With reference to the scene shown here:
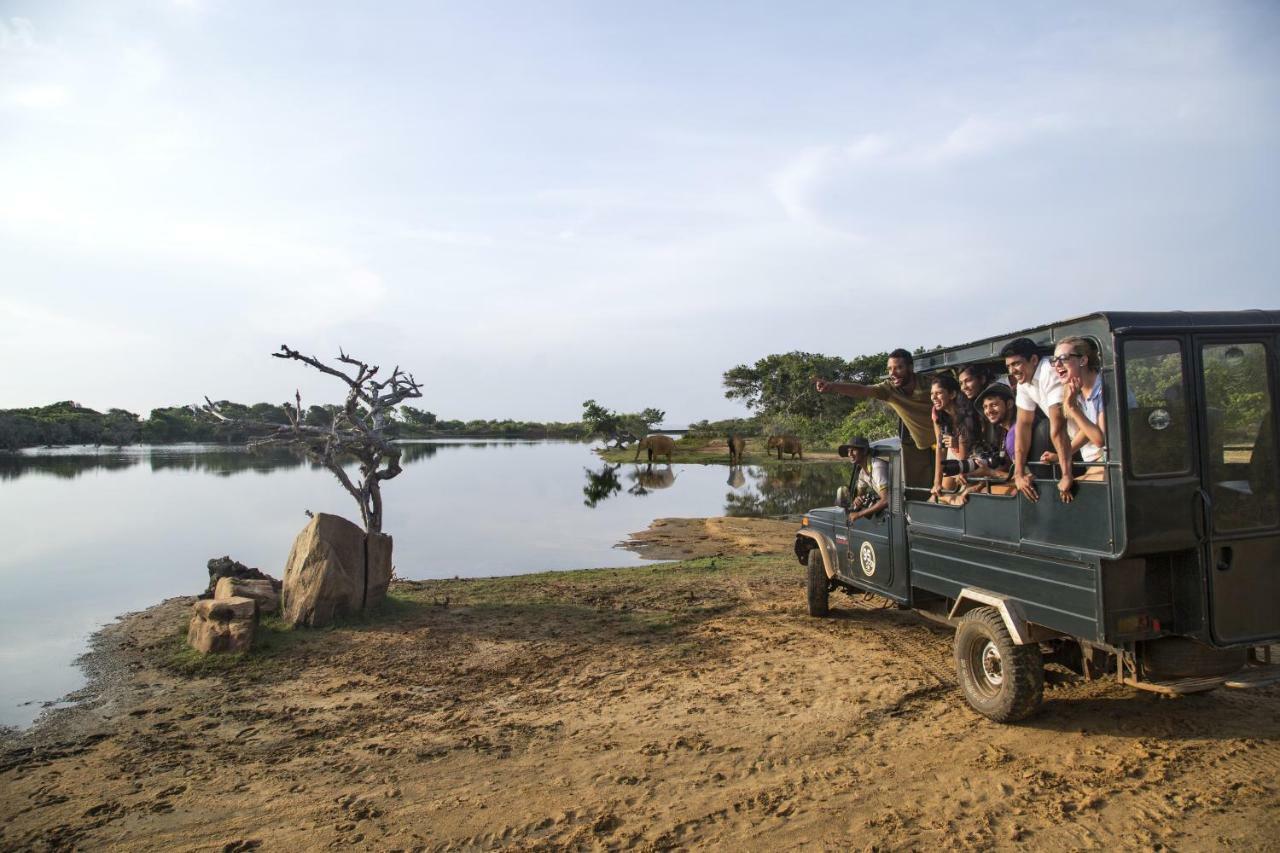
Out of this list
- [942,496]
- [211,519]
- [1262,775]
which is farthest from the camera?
Result: [211,519]

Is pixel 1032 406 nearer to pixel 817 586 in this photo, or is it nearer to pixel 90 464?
pixel 817 586

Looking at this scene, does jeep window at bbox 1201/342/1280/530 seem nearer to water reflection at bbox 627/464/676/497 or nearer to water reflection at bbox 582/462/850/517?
water reflection at bbox 582/462/850/517

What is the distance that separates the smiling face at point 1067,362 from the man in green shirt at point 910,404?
2.01m

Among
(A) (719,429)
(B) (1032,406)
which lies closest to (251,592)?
(B) (1032,406)

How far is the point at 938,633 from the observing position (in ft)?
25.3

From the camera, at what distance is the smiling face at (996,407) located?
5.76 metres

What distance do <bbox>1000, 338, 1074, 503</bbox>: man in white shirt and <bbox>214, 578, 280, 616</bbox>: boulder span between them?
27.3ft

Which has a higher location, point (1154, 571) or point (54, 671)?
point (1154, 571)

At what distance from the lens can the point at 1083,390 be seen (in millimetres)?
4547

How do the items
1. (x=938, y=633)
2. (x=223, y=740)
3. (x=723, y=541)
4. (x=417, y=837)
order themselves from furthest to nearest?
(x=723, y=541), (x=938, y=633), (x=223, y=740), (x=417, y=837)

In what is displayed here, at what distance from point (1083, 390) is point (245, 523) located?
76.9 ft

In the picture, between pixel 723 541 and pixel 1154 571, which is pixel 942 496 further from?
pixel 723 541

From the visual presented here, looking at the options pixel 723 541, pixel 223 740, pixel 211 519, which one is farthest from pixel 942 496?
pixel 211 519

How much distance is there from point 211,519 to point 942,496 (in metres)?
23.7
